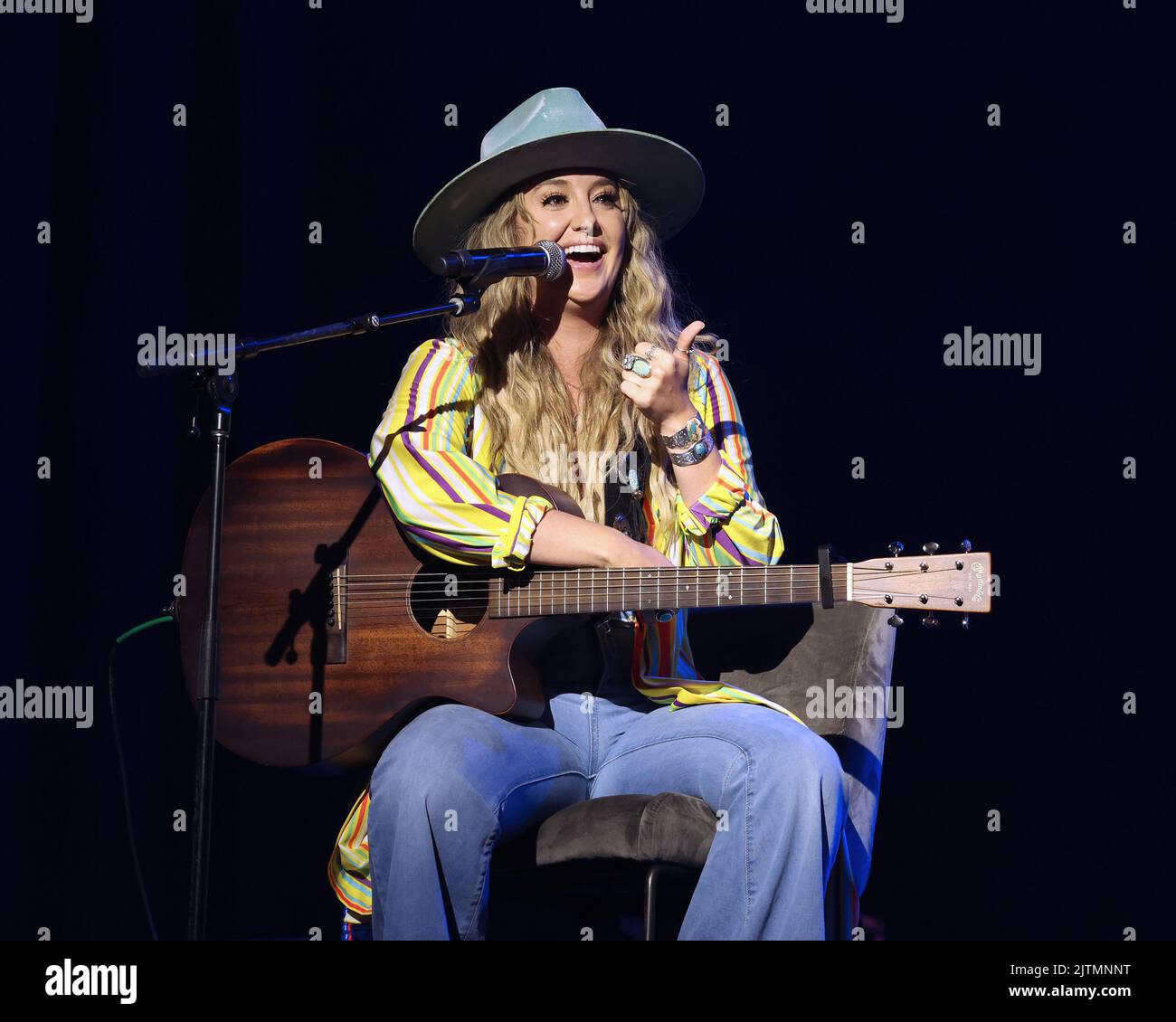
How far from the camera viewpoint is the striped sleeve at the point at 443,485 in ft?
8.07

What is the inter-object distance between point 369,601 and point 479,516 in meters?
0.31

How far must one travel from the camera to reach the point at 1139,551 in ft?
10.9

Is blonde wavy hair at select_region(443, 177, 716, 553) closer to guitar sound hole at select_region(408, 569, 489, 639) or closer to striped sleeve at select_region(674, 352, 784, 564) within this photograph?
striped sleeve at select_region(674, 352, 784, 564)

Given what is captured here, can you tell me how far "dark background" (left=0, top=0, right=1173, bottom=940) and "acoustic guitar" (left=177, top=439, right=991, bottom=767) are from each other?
709 millimetres

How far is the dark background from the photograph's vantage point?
3.18 metres

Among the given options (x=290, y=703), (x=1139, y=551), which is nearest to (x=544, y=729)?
(x=290, y=703)

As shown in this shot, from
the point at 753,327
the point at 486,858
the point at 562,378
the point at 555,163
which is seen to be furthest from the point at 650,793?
the point at 753,327

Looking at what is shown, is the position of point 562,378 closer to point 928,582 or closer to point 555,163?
point 555,163

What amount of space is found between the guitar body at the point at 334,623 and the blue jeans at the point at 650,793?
144 millimetres

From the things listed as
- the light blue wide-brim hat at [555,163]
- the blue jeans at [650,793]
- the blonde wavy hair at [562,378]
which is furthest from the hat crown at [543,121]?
the blue jeans at [650,793]

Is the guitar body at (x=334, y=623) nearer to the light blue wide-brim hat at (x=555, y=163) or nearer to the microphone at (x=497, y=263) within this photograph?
the microphone at (x=497, y=263)

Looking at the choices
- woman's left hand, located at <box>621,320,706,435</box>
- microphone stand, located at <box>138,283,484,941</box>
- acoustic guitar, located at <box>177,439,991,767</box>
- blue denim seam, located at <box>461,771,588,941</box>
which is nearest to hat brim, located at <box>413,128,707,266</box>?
woman's left hand, located at <box>621,320,706,435</box>

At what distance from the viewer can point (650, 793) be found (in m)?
2.39

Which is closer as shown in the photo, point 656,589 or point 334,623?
point 656,589
